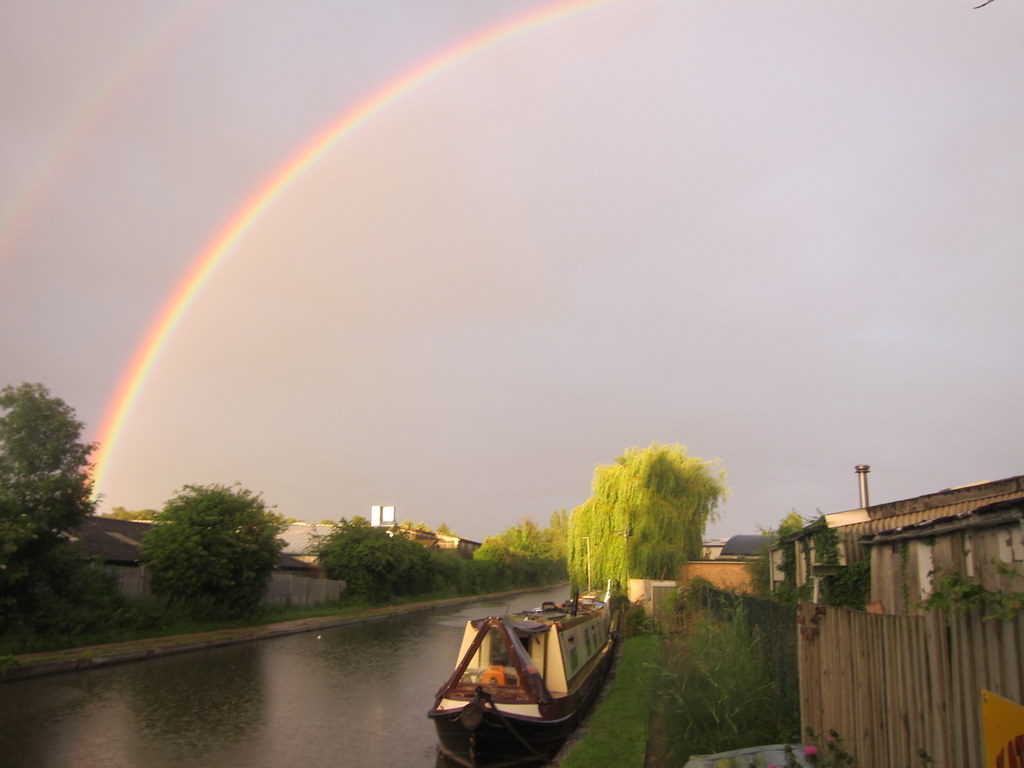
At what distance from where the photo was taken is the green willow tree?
3400 cm

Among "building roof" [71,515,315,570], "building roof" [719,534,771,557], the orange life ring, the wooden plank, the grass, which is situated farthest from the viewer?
"building roof" [719,534,771,557]

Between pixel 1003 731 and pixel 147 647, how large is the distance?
2650 cm

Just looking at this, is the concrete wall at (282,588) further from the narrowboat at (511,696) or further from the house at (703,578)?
the narrowboat at (511,696)

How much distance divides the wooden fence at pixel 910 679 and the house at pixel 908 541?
200cm

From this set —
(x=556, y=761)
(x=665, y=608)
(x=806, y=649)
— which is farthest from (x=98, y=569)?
(x=806, y=649)

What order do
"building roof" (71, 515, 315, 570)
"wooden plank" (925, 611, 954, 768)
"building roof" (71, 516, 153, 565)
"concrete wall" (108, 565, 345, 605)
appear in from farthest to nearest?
"building roof" (71, 516, 153, 565) < "building roof" (71, 515, 315, 570) < "concrete wall" (108, 565, 345, 605) < "wooden plank" (925, 611, 954, 768)

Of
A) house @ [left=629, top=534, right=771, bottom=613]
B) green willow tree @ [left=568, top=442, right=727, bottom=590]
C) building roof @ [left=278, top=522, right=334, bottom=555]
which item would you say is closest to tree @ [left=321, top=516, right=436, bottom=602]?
building roof @ [left=278, top=522, right=334, bottom=555]

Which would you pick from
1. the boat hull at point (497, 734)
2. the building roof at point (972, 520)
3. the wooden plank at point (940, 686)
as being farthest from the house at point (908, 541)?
the boat hull at point (497, 734)

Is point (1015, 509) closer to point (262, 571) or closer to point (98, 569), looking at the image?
point (98, 569)

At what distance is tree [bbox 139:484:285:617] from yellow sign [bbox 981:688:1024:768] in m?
32.9

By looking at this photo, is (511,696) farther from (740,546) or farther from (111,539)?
(740,546)

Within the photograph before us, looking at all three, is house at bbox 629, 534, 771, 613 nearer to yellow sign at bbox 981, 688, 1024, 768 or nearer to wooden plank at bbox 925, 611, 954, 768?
wooden plank at bbox 925, 611, 954, 768

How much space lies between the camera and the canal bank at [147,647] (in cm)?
2058

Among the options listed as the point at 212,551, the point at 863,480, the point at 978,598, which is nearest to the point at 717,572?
the point at 863,480
